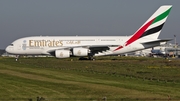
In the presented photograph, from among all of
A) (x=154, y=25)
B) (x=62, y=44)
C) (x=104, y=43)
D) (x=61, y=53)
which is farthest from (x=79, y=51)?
(x=154, y=25)

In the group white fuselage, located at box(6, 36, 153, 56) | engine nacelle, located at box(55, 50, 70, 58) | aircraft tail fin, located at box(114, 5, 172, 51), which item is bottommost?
engine nacelle, located at box(55, 50, 70, 58)

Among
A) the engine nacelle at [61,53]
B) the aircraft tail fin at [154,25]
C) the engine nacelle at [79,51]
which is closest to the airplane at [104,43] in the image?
the aircraft tail fin at [154,25]

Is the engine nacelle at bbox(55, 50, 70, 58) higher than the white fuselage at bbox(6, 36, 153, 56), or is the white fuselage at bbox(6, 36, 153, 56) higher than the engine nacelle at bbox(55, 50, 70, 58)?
the white fuselage at bbox(6, 36, 153, 56)

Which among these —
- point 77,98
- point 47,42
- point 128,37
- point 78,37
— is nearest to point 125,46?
point 128,37

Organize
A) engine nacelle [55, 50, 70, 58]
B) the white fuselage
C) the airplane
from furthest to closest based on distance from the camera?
the white fuselage → the airplane → engine nacelle [55, 50, 70, 58]

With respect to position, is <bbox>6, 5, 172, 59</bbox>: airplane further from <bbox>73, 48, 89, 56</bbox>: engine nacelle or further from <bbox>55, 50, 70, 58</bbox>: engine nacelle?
<bbox>55, 50, 70, 58</bbox>: engine nacelle

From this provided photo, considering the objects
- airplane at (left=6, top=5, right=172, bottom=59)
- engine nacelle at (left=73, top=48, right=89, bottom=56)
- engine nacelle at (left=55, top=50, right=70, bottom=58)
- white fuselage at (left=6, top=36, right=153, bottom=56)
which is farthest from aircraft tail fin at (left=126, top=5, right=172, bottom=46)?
engine nacelle at (left=55, top=50, right=70, bottom=58)

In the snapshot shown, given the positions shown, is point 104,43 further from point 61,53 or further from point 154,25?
point 154,25

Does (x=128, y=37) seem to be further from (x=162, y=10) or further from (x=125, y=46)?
(x=162, y=10)

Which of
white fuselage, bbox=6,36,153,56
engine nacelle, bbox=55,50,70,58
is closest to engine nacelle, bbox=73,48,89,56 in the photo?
engine nacelle, bbox=55,50,70,58

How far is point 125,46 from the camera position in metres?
69.7

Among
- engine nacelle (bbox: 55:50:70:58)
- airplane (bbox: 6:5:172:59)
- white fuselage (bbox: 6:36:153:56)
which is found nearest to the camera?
engine nacelle (bbox: 55:50:70:58)

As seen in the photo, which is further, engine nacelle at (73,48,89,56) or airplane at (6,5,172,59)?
airplane at (6,5,172,59)

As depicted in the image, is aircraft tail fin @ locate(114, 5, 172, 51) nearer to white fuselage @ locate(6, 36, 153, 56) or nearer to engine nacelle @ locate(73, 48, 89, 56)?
white fuselage @ locate(6, 36, 153, 56)
